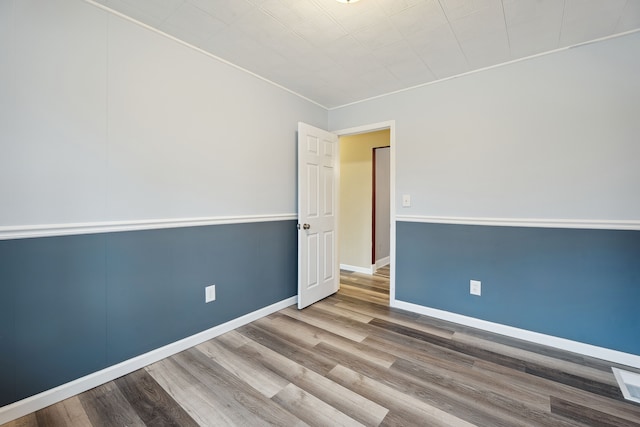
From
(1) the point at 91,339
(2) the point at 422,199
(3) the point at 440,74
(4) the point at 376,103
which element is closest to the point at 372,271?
(2) the point at 422,199

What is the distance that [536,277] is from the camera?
2.22 metres

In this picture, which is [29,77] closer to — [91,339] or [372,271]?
[91,339]

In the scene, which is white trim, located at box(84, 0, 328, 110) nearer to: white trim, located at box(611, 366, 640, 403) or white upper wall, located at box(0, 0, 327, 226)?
white upper wall, located at box(0, 0, 327, 226)

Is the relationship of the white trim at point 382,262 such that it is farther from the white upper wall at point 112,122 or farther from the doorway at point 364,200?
the white upper wall at point 112,122

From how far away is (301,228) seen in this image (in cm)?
284

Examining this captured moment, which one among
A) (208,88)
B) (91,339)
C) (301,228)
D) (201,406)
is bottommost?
(201,406)

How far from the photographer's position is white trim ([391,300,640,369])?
1.93m

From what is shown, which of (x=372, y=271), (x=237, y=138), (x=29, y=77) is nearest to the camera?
(x=29, y=77)

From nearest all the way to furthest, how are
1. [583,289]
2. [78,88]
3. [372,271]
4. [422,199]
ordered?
[78,88] → [583,289] → [422,199] → [372,271]

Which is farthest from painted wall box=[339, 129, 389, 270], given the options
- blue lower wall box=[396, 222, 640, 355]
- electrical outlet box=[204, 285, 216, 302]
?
electrical outlet box=[204, 285, 216, 302]

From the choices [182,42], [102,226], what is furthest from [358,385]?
[182,42]

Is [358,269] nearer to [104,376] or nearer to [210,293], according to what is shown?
[210,293]

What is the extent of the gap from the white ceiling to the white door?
0.79m

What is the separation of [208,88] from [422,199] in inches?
89.2
